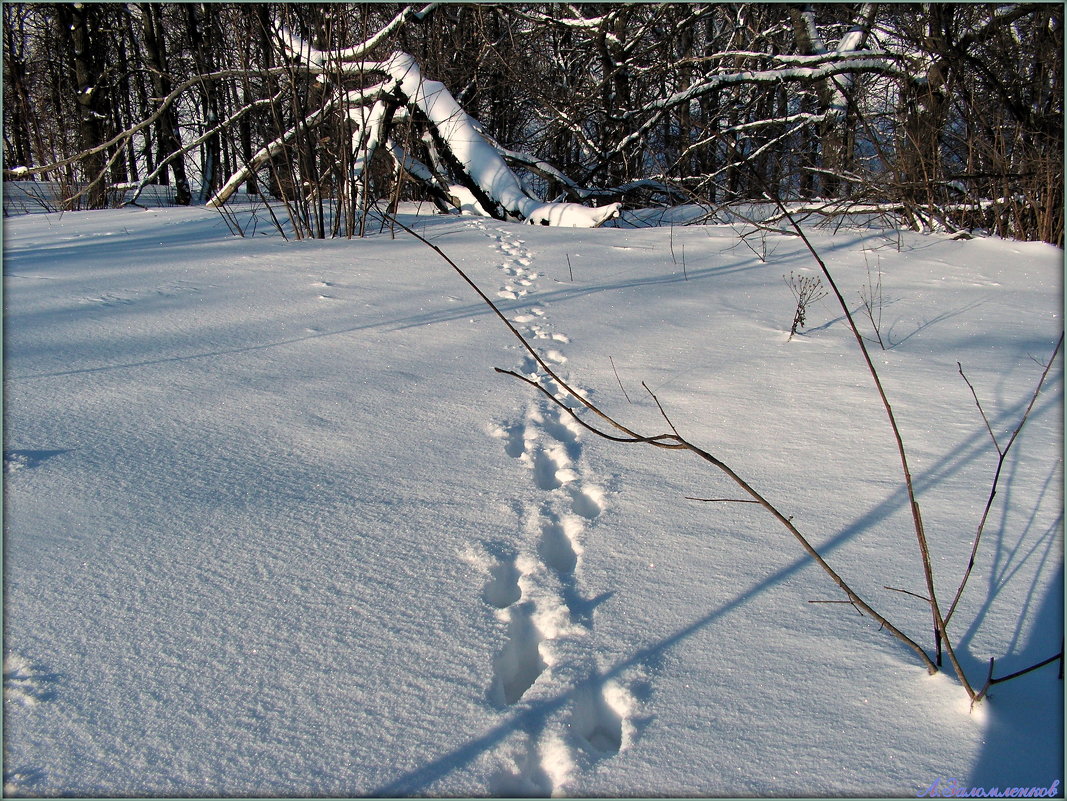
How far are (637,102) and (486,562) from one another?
8579 millimetres

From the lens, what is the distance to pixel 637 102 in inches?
339

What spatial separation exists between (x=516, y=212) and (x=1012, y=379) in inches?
176

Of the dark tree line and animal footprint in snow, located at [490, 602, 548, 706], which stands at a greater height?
the dark tree line

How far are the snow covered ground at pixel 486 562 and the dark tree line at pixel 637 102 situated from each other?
88 cm

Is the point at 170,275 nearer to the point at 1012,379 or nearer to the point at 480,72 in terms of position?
the point at 1012,379

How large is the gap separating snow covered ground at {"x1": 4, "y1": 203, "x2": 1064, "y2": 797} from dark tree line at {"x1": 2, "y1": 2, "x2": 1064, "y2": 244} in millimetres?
876

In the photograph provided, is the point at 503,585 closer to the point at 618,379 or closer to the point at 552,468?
the point at 552,468

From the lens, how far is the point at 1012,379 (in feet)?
7.61

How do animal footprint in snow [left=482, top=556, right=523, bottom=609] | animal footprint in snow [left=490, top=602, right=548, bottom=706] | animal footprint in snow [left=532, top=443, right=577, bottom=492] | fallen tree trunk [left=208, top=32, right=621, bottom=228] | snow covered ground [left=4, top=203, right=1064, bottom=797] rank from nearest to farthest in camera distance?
snow covered ground [left=4, top=203, right=1064, bottom=797], animal footprint in snow [left=490, top=602, right=548, bottom=706], animal footprint in snow [left=482, top=556, right=523, bottom=609], animal footprint in snow [left=532, top=443, right=577, bottom=492], fallen tree trunk [left=208, top=32, right=621, bottom=228]

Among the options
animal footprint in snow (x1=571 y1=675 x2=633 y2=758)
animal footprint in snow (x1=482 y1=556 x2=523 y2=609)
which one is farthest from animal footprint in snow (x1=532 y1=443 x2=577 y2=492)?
animal footprint in snow (x1=571 y1=675 x2=633 y2=758)

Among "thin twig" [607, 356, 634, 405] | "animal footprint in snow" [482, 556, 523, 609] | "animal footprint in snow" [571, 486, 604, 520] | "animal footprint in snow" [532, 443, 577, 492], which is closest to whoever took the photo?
"animal footprint in snow" [482, 556, 523, 609]

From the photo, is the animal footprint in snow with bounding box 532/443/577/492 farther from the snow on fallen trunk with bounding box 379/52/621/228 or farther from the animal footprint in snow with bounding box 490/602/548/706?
the snow on fallen trunk with bounding box 379/52/621/228

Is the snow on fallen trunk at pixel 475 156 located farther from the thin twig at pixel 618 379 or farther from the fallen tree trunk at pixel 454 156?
the thin twig at pixel 618 379

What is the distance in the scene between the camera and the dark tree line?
455cm
